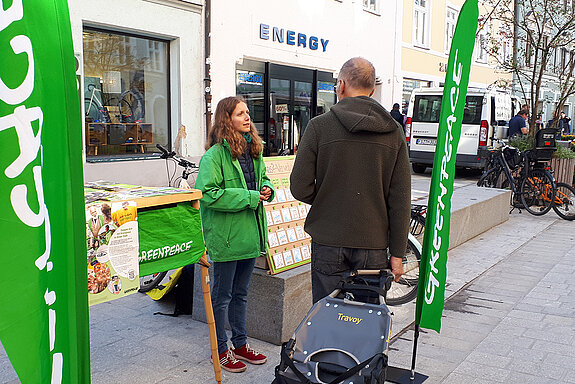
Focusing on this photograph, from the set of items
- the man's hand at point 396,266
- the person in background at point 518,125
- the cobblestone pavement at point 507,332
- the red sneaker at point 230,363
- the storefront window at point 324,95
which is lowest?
the cobblestone pavement at point 507,332

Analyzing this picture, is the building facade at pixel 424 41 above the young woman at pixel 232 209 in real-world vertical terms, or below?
above

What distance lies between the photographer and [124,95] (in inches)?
444

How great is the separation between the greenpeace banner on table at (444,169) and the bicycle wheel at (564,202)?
→ 7.20 metres

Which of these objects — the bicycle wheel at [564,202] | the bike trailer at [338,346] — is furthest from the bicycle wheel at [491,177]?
the bike trailer at [338,346]

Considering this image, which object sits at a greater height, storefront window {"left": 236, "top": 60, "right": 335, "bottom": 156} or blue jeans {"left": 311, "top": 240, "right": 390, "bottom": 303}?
storefront window {"left": 236, "top": 60, "right": 335, "bottom": 156}

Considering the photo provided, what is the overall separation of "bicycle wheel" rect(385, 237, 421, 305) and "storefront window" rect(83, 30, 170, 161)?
6872 millimetres

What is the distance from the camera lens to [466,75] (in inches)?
130

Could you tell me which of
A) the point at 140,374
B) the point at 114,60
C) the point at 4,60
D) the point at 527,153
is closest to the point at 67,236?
the point at 4,60

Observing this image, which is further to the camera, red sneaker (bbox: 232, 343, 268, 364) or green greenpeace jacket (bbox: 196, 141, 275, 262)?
red sneaker (bbox: 232, 343, 268, 364)

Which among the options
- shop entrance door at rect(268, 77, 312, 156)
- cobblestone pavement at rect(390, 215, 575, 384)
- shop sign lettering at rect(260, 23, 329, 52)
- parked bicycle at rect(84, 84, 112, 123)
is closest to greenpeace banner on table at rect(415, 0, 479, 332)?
cobblestone pavement at rect(390, 215, 575, 384)

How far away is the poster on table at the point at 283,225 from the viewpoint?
4196 millimetres

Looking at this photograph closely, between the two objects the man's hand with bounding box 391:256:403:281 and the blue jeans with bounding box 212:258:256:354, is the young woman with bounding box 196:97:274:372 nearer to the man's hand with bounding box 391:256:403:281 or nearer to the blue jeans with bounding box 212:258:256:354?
the blue jeans with bounding box 212:258:256:354

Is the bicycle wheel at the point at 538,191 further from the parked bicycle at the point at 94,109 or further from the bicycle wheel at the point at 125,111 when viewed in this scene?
the parked bicycle at the point at 94,109

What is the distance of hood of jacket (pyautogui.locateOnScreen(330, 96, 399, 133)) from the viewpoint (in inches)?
110
